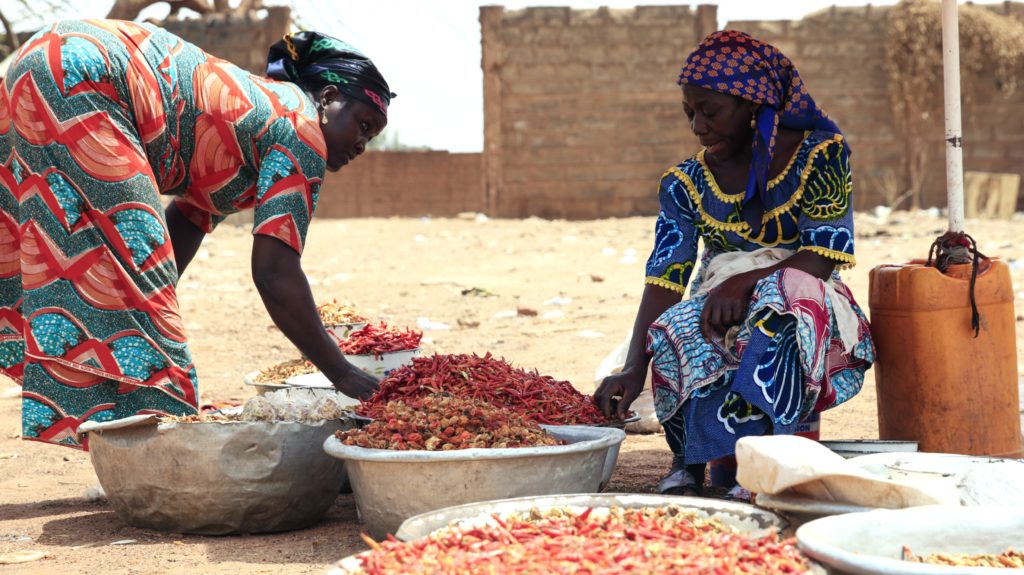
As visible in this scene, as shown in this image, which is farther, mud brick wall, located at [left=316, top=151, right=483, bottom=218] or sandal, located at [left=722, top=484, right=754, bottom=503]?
mud brick wall, located at [left=316, top=151, right=483, bottom=218]

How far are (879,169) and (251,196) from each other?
43.7 ft

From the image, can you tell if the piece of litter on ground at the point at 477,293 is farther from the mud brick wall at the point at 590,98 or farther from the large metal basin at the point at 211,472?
the large metal basin at the point at 211,472

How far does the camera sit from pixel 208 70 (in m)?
3.98

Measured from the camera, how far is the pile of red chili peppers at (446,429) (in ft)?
10.4

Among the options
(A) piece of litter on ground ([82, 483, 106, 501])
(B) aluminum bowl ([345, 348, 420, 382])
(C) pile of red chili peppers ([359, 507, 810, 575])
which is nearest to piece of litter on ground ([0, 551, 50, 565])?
(A) piece of litter on ground ([82, 483, 106, 501])

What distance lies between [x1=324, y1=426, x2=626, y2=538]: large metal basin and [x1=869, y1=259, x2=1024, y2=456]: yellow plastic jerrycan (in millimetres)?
1277

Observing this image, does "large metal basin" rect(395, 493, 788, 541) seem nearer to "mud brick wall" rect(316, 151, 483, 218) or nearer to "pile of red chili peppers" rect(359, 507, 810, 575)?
"pile of red chili peppers" rect(359, 507, 810, 575)

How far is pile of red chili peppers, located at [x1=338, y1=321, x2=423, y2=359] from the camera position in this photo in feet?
15.5

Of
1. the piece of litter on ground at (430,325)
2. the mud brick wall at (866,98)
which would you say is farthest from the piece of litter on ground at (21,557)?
the mud brick wall at (866,98)

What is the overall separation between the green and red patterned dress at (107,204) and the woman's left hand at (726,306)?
1404 millimetres

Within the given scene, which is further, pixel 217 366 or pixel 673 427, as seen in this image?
pixel 217 366

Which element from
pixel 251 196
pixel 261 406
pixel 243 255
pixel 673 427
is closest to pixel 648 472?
pixel 673 427

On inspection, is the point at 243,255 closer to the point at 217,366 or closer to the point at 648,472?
the point at 217,366

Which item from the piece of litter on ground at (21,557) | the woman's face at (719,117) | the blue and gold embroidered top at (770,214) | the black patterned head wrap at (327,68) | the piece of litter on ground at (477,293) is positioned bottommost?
the piece of litter on ground at (21,557)
